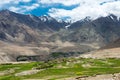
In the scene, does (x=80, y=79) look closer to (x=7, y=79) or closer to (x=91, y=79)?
(x=91, y=79)

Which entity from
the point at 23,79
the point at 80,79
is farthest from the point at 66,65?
the point at 80,79

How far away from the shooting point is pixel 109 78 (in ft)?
298

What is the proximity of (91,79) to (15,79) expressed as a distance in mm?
45772

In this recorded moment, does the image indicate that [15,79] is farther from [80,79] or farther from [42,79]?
[80,79]

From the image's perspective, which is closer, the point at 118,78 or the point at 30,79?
the point at 118,78

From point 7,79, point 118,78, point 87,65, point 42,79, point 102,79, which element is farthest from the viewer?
point 87,65

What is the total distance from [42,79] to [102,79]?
37930mm

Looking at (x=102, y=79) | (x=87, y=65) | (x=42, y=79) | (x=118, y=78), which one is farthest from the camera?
(x=87, y=65)

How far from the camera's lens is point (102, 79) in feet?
308

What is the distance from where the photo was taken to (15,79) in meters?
132

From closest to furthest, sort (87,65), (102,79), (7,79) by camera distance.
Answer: (102,79), (7,79), (87,65)

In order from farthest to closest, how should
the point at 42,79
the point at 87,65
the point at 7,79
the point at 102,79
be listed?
the point at 87,65, the point at 7,79, the point at 42,79, the point at 102,79

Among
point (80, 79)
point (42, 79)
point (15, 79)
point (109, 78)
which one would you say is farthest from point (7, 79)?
point (109, 78)

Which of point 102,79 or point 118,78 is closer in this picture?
point 118,78
